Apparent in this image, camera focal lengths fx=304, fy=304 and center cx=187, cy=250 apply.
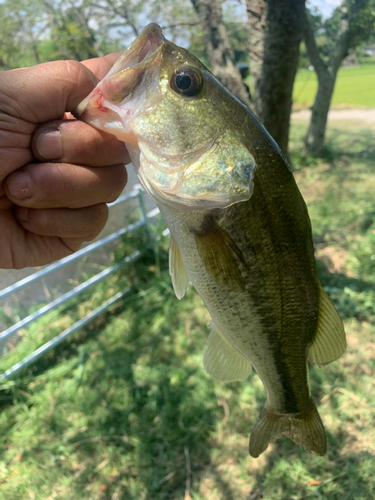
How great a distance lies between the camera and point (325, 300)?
4.16 ft

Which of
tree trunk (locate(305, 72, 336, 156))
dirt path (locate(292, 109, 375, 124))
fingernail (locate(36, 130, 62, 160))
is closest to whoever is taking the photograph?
fingernail (locate(36, 130, 62, 160))

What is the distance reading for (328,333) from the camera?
50.7 inches

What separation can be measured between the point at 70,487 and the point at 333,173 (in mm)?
7260

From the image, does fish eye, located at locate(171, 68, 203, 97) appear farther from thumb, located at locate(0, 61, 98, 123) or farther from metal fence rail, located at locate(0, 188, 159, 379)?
metal fence rail, located at locate(0, 188, 159, 379)

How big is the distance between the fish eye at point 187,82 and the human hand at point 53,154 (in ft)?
1.00

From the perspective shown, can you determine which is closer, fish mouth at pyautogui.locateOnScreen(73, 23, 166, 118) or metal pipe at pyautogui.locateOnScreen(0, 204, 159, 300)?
fish mouth at pyautogui.locateOnScreen(73, 23, 166, 118)

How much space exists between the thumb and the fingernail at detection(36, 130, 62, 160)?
7cm

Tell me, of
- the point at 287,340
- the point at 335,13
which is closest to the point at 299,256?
the point at 287,340

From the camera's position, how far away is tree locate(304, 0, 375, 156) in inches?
188

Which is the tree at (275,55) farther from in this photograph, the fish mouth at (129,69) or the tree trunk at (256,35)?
the fish mouth at (129,69)

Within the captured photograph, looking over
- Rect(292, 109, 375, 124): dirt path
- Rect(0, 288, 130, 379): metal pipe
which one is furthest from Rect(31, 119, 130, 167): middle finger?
Rect(292, 109, 375, 124): dirt path

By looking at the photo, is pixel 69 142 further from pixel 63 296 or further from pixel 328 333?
pixel 63 296

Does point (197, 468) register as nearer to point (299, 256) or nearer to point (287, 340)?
point (287, 340)

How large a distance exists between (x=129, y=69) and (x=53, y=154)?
1.30ft
